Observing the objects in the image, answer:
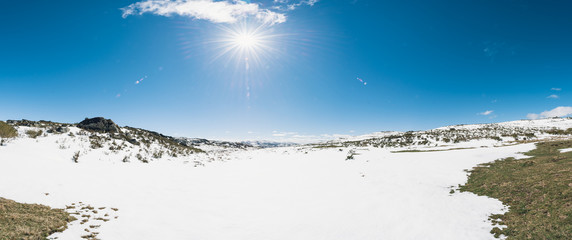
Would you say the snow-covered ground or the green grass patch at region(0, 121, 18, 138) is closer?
the snow-covered ground

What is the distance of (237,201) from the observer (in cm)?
1686

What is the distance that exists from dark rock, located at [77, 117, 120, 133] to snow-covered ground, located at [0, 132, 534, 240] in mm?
13694

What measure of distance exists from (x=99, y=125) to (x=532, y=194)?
4938 cm

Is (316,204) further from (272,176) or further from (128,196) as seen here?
(128,196)

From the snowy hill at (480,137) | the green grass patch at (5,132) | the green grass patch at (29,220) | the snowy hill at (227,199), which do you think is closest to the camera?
the green grass patch at (29,220)

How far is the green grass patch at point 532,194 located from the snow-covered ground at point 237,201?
89 cm

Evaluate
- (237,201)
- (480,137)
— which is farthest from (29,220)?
(480,137)

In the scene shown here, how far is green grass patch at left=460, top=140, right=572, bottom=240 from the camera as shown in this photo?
346 inches

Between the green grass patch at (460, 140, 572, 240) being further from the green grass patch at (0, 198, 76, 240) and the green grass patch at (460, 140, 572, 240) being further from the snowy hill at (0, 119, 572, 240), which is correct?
the green grass patch at (0, 198, 76, 240)

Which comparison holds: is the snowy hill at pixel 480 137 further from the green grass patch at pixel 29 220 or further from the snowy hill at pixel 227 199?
the green grass patch at pixel 29 220

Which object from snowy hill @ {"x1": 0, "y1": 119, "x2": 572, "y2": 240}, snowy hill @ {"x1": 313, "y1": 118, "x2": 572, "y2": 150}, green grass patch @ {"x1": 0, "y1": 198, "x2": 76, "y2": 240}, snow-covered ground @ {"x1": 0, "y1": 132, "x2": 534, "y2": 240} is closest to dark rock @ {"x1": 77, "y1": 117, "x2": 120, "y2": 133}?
snowy hill @ {"x1": 0, "y1": 119, "x2": 572, "y2": 240}

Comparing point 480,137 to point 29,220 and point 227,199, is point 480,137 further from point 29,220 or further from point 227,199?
point 29,220

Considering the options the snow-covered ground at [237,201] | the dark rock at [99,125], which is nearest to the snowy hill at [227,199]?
the snow-covered ground at [237,201]

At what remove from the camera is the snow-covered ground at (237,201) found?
11.3 m
